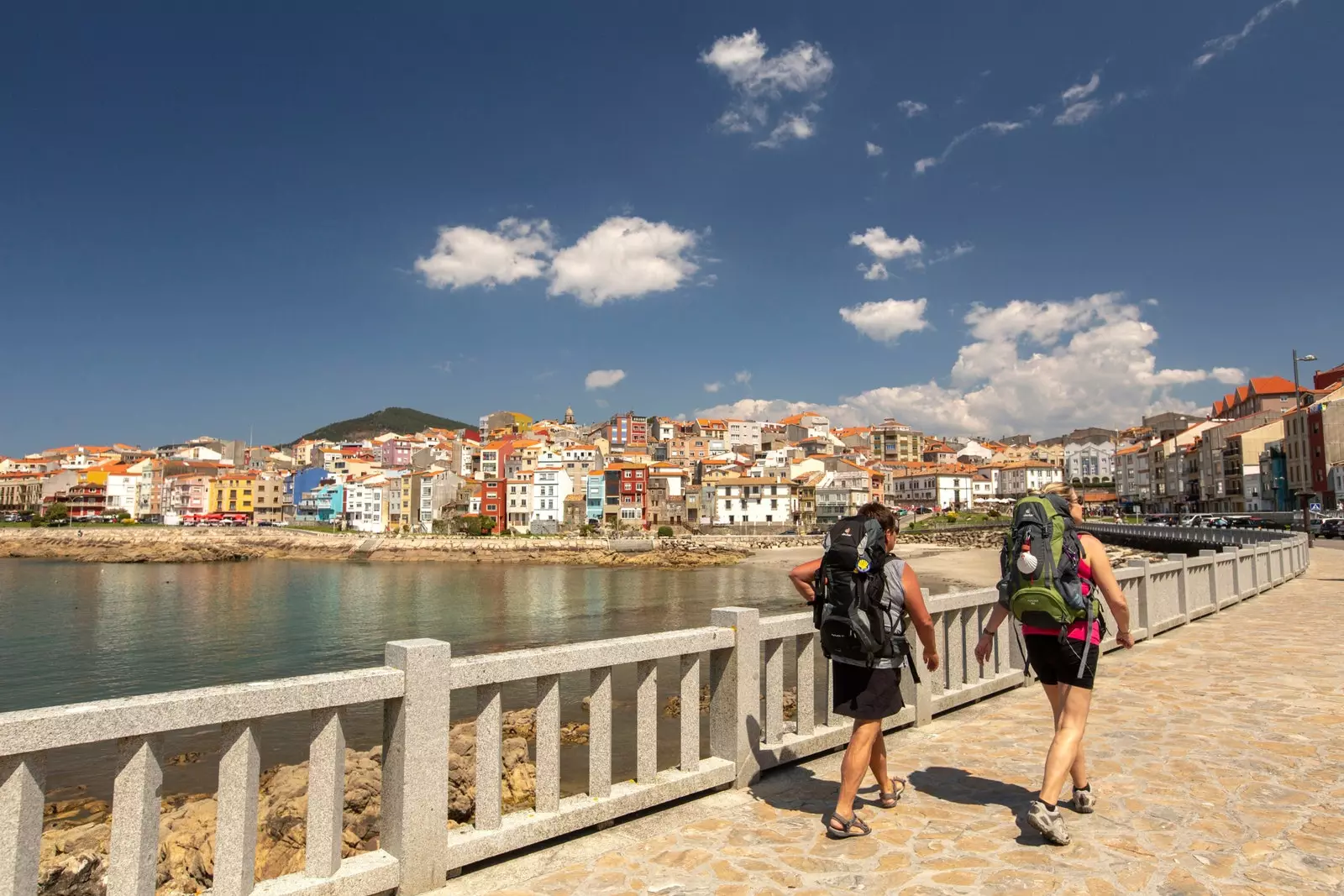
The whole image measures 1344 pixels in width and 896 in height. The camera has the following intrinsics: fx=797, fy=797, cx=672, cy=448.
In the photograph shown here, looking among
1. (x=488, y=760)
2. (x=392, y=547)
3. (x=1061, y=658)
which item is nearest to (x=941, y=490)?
(x=392, y=547)

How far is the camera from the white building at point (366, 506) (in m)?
114

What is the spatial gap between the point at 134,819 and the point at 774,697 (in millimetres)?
4004

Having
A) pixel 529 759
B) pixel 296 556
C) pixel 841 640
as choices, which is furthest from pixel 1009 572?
pixel 296 556

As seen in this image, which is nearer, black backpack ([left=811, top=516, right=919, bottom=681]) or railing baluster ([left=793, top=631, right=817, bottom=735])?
black backpack ([left=811, top=516, right=919, bottom=681])

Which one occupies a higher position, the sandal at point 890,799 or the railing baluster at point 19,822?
the railing baluster at point 19,822

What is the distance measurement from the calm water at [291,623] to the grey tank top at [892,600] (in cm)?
838

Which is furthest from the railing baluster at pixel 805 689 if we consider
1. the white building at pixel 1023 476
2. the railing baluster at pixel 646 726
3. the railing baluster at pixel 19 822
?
the white building at pixel 1023 476

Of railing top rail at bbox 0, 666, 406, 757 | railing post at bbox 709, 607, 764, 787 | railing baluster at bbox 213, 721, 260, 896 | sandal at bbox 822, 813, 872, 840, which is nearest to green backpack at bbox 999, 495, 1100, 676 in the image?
sandal at bbox 822, 813, 872, 840

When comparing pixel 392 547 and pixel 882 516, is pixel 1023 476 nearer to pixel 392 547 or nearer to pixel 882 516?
pixel 392 547

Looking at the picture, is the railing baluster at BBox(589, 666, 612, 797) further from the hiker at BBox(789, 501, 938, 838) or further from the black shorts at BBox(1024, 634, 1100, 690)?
the black shorts at BBox(1024, 634, 1100, 690)

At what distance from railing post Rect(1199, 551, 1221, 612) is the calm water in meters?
10.2

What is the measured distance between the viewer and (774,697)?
19.4 feet

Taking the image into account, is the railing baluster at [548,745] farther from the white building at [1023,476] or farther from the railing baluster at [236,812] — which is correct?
the white building at [1023,476]

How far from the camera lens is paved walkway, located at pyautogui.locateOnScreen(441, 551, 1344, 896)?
408 cm
